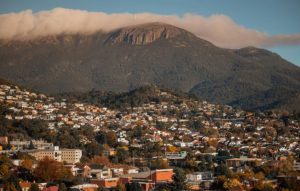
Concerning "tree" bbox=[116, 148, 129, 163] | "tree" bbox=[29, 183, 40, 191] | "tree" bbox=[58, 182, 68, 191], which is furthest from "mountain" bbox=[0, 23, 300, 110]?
"tree" bbox=[29, 183, 40, 191]

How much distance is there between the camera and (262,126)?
103 meters

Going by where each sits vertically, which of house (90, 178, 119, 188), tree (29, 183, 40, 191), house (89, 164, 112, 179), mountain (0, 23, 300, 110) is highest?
mountain (0, 23, 300, 110)

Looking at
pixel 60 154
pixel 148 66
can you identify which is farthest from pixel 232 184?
pixel 148 66

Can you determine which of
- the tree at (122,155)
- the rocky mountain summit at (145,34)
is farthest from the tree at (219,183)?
the rocky mountain summit at (145,34)

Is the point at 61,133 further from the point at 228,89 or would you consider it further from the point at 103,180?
the point at 228,89

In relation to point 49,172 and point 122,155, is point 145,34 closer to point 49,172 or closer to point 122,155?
point 122,155

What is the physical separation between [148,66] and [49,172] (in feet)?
398

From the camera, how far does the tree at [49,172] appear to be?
58.4m

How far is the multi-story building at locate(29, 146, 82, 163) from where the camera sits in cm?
7138

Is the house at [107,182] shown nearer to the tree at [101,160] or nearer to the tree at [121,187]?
the tree at [121,187]

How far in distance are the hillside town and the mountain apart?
3955cm

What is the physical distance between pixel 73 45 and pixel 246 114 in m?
84.8

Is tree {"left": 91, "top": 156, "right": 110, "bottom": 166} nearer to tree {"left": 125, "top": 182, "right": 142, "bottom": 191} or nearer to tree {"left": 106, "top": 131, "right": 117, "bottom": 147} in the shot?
tree {"left": 106, "top": 131, "right": 117, "bottom": 147}

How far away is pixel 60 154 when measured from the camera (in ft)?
239
